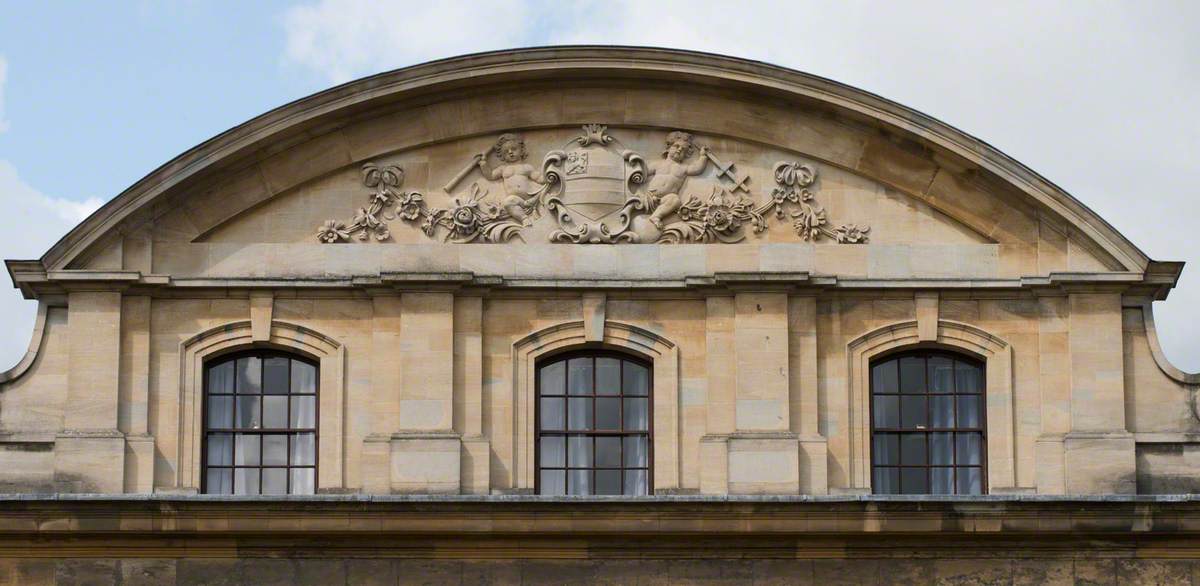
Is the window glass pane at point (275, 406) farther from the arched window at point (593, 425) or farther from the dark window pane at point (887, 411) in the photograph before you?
the dark window pane at point (887, 411)

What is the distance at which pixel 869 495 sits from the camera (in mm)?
32594

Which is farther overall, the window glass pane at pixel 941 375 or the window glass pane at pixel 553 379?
the window glass pane at pixel 941 375

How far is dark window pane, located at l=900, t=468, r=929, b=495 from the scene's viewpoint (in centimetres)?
3372

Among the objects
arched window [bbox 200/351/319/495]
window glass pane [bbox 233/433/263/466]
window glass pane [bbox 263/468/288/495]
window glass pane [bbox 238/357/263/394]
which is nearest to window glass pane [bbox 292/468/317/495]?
arched window [bbox 200/351/319/495]

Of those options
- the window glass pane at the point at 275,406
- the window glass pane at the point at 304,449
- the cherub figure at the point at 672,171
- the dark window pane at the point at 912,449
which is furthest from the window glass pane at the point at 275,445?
the dark window pane at the point at 912,449

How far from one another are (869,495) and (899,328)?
2.26 metres

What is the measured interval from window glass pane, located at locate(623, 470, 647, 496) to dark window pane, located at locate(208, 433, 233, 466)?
4.42 metres

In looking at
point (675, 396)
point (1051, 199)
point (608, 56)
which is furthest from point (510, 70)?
point (1051, 199)

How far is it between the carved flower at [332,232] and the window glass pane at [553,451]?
3.20 metres

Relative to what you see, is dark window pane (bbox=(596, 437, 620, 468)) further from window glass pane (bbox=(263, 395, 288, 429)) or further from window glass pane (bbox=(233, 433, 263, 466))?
window glass pane (bbox=(233, 433, 263, 466))

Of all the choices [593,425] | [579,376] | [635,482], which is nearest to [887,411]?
[635,482]

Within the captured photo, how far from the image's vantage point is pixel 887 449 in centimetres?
3381

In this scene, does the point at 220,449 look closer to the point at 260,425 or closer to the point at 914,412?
the point at 260,425

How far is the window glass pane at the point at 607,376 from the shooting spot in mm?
33906
